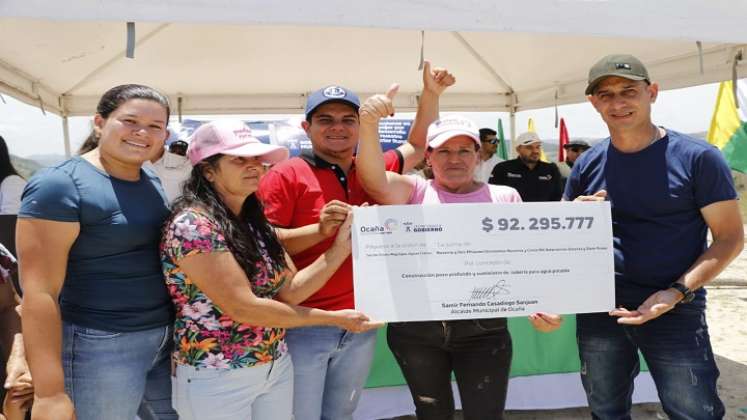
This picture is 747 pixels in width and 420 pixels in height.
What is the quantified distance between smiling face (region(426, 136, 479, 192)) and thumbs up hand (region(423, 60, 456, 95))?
312 millimetres

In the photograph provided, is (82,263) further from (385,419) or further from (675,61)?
(675,61)

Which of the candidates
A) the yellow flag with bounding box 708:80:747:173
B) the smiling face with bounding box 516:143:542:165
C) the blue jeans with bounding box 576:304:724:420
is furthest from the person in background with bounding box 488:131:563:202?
the yellow flag with bounding box 708:80:747:173

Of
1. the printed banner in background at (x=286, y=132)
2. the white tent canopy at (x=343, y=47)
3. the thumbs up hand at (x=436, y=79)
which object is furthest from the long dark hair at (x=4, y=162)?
the printed banner in background at (x=286, y=132)

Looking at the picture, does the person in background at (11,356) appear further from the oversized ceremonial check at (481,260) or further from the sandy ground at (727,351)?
the sandy ground at (727,351)

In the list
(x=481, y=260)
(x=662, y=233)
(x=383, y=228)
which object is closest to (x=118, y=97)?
(x=383, y=228)

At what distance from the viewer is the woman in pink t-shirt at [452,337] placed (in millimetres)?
1878

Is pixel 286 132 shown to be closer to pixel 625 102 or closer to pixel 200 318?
pixel 625 102

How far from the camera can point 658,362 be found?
1898 mm

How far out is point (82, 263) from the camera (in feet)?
4.63

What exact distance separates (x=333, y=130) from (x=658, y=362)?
1.48 meters

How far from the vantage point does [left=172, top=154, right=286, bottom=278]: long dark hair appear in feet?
4.90

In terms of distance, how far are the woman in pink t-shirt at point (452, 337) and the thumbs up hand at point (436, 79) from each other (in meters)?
0.24

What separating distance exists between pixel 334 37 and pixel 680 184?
10.6 feet

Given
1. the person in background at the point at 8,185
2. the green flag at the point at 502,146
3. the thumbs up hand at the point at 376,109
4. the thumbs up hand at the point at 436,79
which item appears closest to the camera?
the thumbs up hand at the point at 376,109
